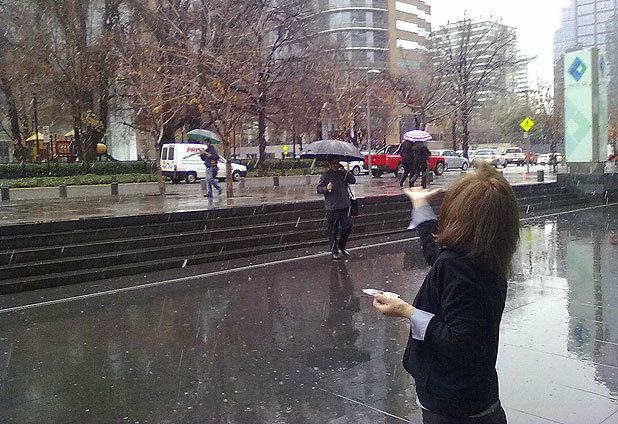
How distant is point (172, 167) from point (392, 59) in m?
65.8

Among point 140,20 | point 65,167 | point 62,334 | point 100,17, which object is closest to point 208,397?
point 62,334

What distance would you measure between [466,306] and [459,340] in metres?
0.13

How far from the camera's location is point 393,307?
2.27 m

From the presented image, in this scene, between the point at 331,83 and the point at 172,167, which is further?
the point at 331,83

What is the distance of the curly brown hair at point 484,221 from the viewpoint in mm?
2168

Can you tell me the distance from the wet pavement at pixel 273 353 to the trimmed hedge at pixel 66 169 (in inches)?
798

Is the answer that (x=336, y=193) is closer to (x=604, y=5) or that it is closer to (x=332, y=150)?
(x=332, y=150)

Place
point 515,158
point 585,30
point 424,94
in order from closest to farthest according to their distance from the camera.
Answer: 1. point 424,94
2. point 585,30
3. point 515,158

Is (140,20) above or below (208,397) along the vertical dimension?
above

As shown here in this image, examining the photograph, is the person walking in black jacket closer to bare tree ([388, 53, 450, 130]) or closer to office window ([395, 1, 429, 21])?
bare tree ([388, 53, 450, 130])

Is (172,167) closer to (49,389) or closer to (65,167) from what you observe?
(65,167)

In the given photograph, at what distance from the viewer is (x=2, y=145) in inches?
1960

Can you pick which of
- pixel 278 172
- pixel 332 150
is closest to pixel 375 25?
pixel 278 172

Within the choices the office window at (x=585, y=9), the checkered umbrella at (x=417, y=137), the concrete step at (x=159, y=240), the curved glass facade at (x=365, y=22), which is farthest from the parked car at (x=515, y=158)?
the concrete step at (x=159, y=240)
